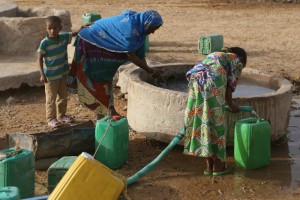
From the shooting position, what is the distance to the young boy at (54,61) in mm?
7148

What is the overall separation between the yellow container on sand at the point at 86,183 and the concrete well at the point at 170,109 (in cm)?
205

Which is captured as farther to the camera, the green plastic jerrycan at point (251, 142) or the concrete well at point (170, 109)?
the concrete well at point (170, 109)

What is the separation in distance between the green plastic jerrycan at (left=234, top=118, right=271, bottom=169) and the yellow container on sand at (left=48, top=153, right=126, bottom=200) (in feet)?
6.03

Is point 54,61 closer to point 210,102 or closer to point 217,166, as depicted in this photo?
point 210,102

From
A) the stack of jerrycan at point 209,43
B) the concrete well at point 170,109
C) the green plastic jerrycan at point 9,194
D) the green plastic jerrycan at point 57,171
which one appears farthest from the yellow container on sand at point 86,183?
the stack of jerrycan at point 209,43

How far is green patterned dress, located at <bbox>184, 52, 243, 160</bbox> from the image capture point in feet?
19.5

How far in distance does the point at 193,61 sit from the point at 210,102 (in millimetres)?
4827

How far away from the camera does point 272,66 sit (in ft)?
33.8

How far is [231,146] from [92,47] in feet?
5.50

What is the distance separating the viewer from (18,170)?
5.26 meters

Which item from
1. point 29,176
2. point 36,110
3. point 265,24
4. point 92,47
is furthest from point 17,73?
point 265,24

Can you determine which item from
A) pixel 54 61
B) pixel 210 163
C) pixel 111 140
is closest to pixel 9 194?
pixel 111 140

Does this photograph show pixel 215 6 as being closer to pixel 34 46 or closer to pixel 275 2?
pixel 275 2

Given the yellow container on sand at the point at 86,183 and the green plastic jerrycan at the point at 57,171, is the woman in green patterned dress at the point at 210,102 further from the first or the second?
the yellow container on sand at the point at 86,183
